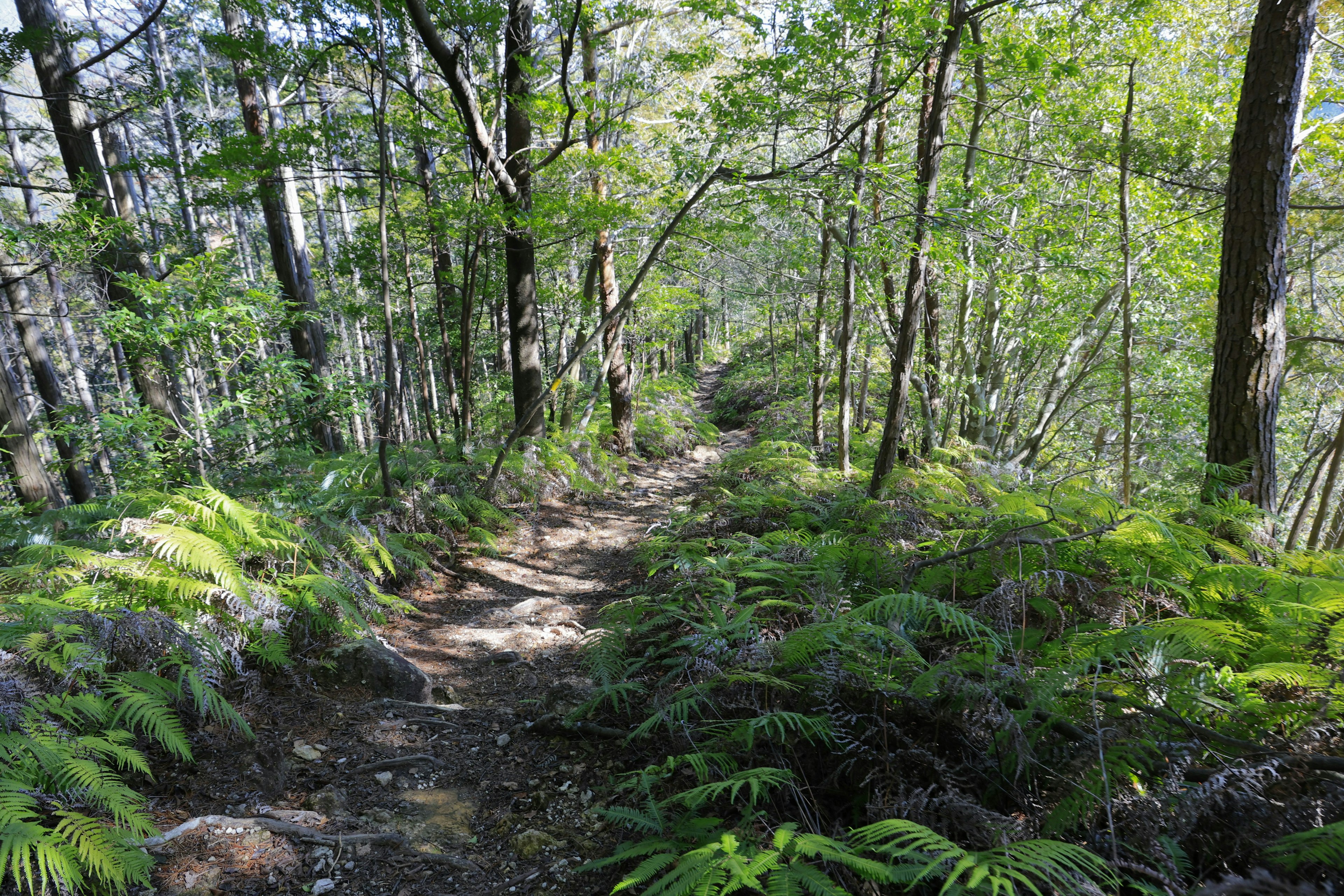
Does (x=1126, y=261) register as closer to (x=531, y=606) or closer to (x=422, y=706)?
(x=531, y=606)

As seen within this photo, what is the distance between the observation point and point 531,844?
2.52 metres

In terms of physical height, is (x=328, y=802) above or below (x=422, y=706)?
above

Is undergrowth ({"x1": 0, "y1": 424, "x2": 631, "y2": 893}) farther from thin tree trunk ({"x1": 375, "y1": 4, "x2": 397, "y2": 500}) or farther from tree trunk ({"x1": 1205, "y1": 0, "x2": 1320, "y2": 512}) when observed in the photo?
tree trunk ({"x1": 1205, "y1": 0, "x2": 1320, "y2": 512})

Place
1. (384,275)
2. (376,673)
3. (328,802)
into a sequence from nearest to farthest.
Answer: (328,802) → (376,673) → (384,275)

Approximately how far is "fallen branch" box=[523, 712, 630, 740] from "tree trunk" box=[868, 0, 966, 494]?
4189 mm

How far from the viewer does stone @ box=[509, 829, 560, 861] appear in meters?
2.48

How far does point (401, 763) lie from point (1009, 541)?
348cm

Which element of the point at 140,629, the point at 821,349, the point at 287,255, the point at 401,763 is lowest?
the point at 401,763

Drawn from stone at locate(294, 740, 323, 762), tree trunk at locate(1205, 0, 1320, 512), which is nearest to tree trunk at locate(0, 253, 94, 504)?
stone at locate(294, 740, 323, 762)

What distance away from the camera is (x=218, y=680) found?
2.97 m

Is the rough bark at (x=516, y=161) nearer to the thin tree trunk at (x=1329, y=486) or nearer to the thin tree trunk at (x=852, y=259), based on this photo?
the thin tree trunk at (x=852, y=259)

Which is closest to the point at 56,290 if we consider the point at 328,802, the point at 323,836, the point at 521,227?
the point at 521,227

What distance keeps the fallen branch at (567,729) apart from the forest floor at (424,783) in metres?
0.04

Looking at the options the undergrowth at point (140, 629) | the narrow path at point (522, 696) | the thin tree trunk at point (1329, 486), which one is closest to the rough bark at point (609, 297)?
the narrow path at point (522, 696)
